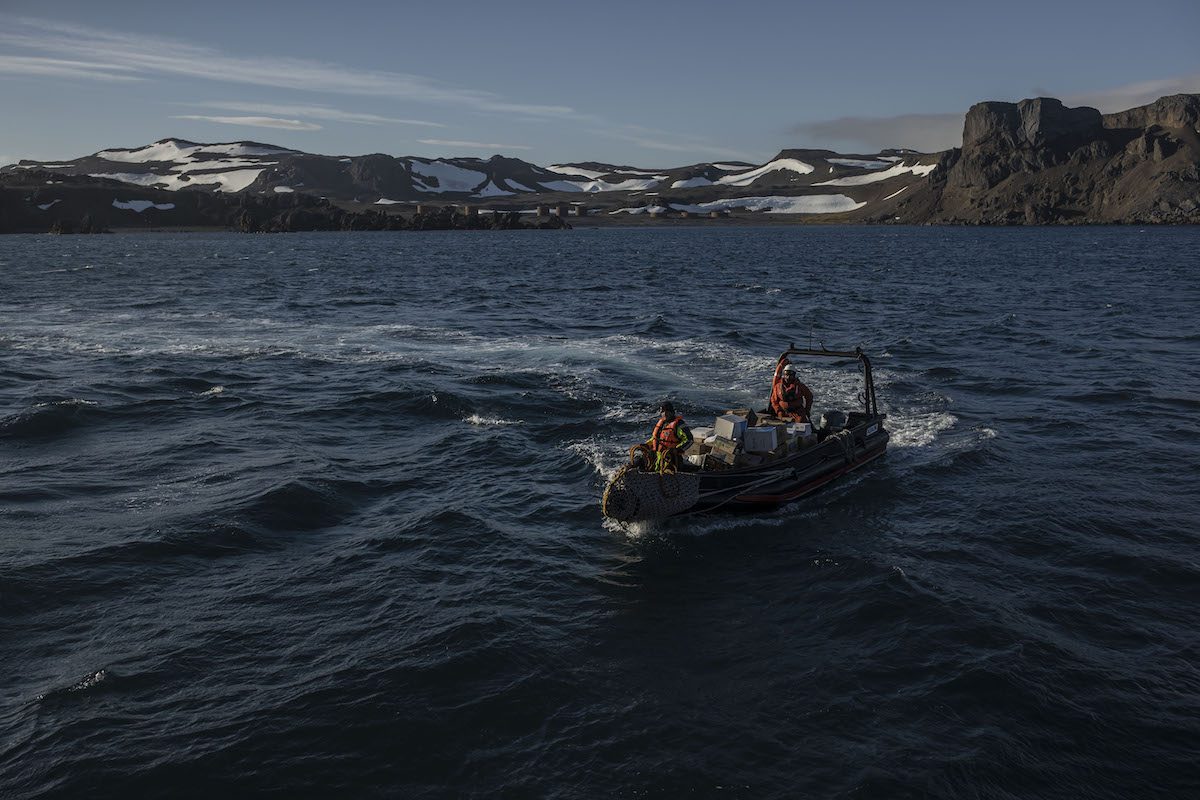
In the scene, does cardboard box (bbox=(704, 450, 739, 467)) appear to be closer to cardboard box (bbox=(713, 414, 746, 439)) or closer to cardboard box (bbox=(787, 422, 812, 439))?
cardboard box (bbox=(713, 414, 746, 439))

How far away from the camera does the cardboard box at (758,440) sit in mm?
20578

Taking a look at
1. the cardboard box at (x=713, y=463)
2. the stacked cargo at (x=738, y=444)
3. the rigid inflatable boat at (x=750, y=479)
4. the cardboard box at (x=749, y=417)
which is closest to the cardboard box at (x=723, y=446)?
the stacked cargo at (x=738, y=444)

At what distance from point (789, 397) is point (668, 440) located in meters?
5.28

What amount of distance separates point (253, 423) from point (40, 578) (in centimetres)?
1158

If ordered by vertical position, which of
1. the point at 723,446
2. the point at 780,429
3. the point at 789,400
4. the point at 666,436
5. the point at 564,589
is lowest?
the point at 564,589

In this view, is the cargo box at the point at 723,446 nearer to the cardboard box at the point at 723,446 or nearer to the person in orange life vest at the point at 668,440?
the cardboard box at the point at 723,446

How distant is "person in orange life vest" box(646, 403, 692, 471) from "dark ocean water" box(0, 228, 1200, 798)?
66.8 inches

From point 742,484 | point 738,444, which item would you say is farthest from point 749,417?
point 742,484

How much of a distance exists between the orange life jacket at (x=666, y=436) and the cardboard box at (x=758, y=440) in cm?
216

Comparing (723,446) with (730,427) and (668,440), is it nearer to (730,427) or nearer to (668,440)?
(730,427)

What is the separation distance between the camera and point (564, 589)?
16.3m

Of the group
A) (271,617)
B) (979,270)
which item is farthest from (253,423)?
(979,270)

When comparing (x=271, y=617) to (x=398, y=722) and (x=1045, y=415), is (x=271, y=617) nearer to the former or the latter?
(x=398, y=722)

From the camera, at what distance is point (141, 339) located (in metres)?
43.0
